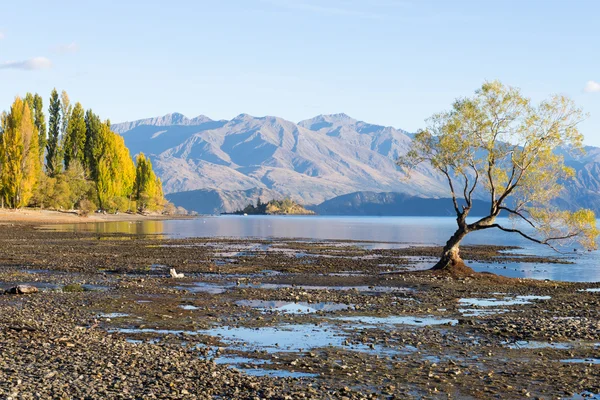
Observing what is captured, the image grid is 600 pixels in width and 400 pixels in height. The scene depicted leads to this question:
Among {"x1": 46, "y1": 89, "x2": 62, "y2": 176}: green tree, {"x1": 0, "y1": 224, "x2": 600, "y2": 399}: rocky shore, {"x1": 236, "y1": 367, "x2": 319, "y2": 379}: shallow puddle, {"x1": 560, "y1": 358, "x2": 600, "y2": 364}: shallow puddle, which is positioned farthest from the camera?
{"x1": 46, "y1": 89, "x2": 62, "y2": 176}: green tree

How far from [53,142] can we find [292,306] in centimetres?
11925

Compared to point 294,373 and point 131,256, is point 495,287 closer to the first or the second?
point 294,373

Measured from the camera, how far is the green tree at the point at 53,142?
132375 mm

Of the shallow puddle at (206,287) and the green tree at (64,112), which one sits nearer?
the shallow puddle at (206,287)

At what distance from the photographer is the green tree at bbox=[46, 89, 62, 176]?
434ft

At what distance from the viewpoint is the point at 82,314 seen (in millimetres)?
23172

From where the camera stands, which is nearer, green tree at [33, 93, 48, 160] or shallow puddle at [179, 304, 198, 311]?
shallow puddle at [179, 304, 198, 311]

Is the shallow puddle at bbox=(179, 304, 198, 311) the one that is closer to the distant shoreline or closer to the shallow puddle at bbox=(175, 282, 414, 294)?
the shallow puddle at bbox=(175, 282, 414, 294)

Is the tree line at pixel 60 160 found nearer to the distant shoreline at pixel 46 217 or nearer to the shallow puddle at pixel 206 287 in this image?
the distant shoreline at pixel 46 217

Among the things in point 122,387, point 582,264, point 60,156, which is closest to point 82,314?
point 122,387

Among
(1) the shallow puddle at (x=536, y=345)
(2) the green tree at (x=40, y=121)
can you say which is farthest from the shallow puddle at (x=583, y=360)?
(2) the green tree at (x=40, y=121)

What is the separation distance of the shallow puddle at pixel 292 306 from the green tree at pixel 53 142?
114 meters

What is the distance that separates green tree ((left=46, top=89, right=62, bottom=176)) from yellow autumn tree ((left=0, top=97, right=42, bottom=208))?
1679 cm

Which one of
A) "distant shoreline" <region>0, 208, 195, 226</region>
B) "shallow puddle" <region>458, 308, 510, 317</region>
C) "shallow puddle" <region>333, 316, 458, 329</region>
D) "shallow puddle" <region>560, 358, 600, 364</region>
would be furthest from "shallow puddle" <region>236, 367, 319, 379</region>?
"distant shoreline" <region>0, 208, 195, 226</region>
